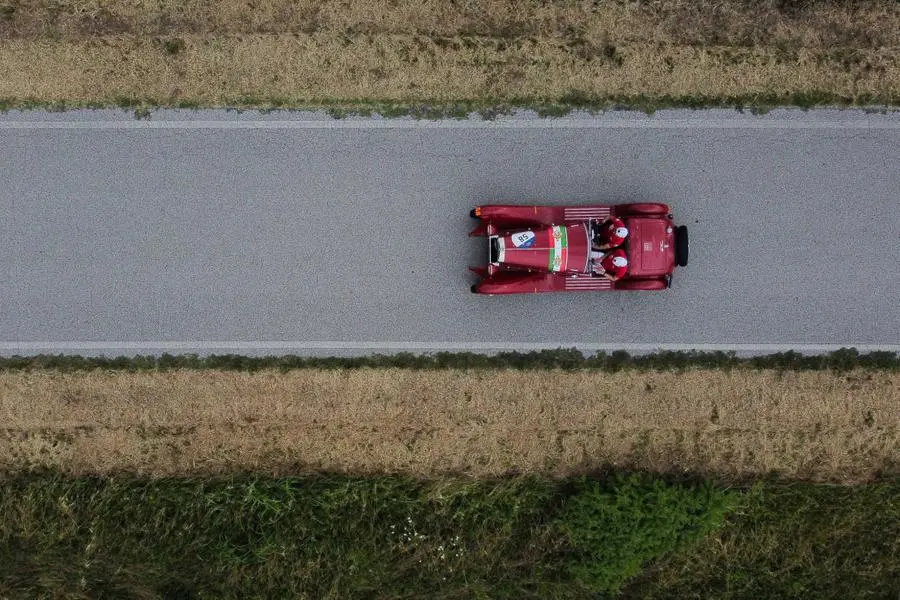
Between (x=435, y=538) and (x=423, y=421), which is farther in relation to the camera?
→ (x=423, y=421)

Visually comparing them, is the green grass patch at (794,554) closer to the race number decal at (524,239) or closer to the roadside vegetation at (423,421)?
the roadside vegetation at (423,421)

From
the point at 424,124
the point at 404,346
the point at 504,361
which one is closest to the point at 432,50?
the point at 424,124

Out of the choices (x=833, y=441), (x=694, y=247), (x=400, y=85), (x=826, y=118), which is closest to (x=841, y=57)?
(x=826, y=118)

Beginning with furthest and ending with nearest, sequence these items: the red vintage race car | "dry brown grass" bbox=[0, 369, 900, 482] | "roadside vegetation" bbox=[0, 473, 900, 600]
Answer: "dry brown grass" bbox=[0, 369, 900, 482] < "roadside vegetation" bbox=[0, 473, 900, 600] < the red vintage race car

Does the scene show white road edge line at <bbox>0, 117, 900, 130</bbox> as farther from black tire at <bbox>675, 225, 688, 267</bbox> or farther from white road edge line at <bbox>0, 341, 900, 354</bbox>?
white road edge line at <bbox>0, 341, 900, 354</bbox>

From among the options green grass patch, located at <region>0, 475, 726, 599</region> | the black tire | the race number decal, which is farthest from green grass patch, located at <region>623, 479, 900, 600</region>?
the race number decal

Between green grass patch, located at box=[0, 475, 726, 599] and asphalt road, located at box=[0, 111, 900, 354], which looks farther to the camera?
asphalt road, located at box=[0, 111, 900, 354]

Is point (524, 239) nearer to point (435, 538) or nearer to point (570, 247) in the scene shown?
point (570, 247)
